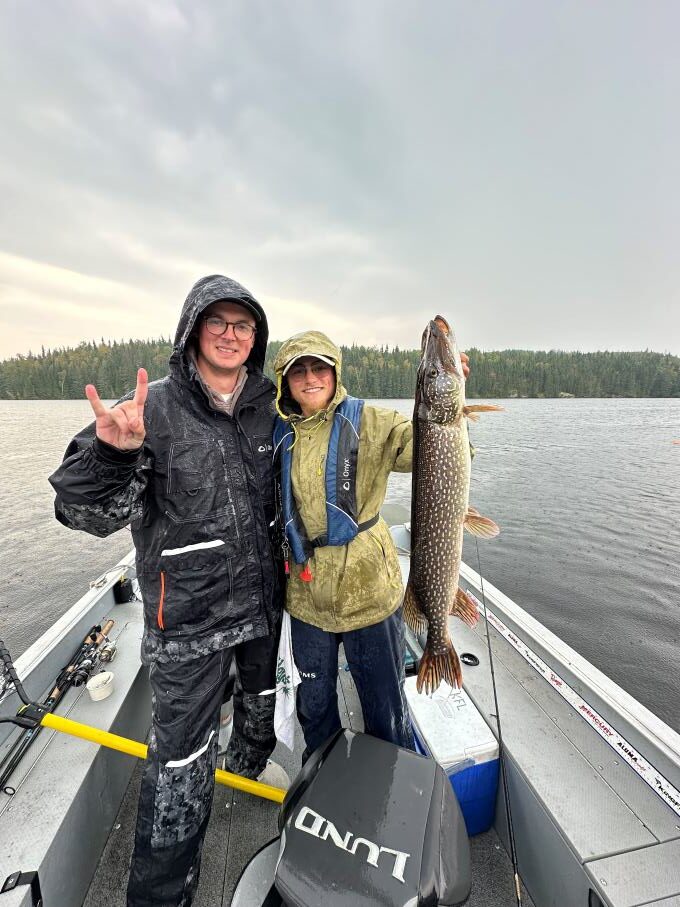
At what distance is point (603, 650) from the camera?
259 inches

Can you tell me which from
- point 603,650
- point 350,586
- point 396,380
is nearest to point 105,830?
point 350,586

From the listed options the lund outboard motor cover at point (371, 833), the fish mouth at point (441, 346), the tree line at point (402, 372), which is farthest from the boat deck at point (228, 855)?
the tree line at point (402, 372)

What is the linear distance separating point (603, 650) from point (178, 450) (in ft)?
24.3

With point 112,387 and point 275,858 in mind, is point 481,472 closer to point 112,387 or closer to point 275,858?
point 275,858

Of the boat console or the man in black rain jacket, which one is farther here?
the man in black rain jacket

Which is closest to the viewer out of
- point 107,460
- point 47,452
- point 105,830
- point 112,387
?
point 107,460

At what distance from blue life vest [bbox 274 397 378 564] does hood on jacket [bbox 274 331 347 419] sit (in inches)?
5.9

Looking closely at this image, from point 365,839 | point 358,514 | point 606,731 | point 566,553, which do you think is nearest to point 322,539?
point 358,514

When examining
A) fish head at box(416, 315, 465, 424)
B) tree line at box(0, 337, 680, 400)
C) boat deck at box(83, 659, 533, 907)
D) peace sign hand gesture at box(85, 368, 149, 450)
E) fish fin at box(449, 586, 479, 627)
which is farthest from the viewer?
tree line at box(0, 337, 680, 400)

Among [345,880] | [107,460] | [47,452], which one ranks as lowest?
[47,452]

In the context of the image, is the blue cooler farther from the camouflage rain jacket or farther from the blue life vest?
the blue life vest

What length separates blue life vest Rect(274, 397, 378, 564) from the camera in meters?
2.04

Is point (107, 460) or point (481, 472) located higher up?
point (107, 460)

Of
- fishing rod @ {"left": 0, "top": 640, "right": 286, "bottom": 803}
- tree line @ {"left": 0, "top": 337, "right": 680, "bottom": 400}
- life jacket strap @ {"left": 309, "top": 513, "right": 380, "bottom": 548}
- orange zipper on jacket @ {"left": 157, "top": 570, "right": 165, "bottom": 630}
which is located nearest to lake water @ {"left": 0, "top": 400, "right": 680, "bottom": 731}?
life jacket strap @ {"left": 309, "top": 513, "right": 380, "bottom": 548}
